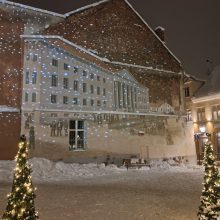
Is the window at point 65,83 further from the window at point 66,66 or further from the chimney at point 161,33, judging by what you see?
the chimney at point 161,33

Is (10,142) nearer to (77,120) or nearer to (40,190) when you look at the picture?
(77,120)

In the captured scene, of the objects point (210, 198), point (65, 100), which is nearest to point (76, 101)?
point (65, 100)

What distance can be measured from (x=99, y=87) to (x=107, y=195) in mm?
10138

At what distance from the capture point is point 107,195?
10.1m

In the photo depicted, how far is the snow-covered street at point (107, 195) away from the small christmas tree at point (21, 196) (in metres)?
2.18

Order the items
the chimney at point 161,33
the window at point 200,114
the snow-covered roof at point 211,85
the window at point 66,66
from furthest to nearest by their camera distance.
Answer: the window at point 200,114 < the snow-covered roof at point 211,85 < the chimney at point 161,33 < the window at point 66,66

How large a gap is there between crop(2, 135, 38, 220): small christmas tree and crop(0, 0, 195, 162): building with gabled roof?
437 inches

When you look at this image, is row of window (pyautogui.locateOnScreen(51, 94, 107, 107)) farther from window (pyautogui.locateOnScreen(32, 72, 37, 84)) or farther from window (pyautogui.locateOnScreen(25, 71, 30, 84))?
window (pyautogui.locateOnScreen(25, 71, 30, 84))

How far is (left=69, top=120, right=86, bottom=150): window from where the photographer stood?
58.6 ft

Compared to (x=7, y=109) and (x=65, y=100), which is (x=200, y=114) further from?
(x=7, y=109)

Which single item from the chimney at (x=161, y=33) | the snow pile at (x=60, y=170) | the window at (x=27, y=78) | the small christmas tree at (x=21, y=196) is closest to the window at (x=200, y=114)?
the chimney at (x=161, y=33)

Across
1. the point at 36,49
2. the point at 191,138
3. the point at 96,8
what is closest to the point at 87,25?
the point at 96,8

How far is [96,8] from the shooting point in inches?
801

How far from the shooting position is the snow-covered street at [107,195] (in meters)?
7.80
